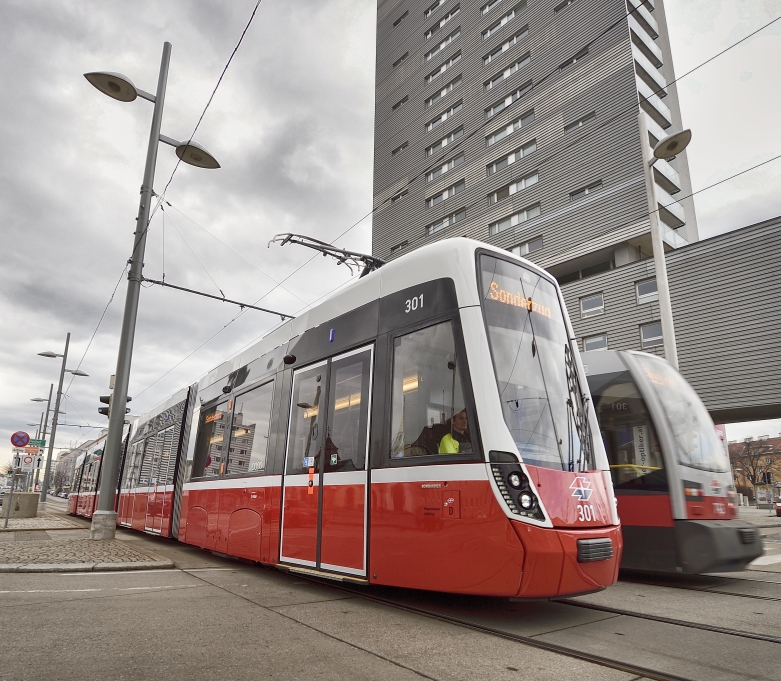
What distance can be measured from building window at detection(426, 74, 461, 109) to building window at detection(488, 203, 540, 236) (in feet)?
41.1

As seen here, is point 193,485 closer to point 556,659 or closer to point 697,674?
point 556,659

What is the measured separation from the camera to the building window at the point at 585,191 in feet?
90.3

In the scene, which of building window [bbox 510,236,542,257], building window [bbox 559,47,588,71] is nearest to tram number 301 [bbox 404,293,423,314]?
building window [bbox 510,236,542,257]

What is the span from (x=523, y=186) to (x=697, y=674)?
3078 cm

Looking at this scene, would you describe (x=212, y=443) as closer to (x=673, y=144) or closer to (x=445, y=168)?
(x=673, y=144)

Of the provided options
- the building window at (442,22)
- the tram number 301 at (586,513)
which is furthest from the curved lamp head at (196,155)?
the building window at (442,22)

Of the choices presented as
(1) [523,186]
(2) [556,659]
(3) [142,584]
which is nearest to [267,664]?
(2) [556,659]

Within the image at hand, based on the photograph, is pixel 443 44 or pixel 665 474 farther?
pixel 443 44

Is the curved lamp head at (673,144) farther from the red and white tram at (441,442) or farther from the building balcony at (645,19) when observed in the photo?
the building balcony at (645,19)

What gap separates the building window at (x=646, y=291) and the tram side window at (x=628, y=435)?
17.0m

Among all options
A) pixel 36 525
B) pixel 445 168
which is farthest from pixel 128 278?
pixel 445 168

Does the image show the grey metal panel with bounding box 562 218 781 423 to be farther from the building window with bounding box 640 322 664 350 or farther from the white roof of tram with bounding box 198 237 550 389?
the white roof of tram with bounding box 198 237 550 389

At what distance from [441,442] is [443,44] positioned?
4362 centimetres

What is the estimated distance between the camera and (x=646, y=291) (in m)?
23.8
